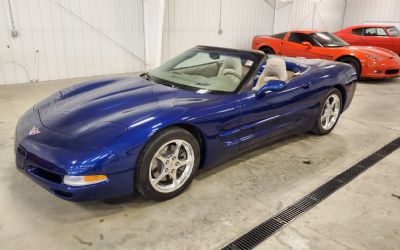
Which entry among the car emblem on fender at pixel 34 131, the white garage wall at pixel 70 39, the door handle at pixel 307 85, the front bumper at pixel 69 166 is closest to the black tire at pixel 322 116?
the door handle at pixel 307 85

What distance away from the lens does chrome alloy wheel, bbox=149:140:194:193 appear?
2.29 metres

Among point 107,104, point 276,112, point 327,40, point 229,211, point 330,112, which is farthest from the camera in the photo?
point 327,40

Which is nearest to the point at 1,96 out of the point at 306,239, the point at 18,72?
the point at 18,72

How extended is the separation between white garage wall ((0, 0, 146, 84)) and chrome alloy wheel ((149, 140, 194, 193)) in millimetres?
5262

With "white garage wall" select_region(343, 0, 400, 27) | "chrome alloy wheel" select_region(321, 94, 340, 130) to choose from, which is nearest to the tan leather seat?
"chrome alloy wheel" select_region(321, 94, 340, 130)

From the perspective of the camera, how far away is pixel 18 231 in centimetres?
204

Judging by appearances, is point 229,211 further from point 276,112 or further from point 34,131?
point 34,131

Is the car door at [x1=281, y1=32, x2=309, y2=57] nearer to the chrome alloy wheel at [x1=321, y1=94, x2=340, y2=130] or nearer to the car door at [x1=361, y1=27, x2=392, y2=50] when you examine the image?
the car door at [x1=361, y1=27, x2=392, y2=50]

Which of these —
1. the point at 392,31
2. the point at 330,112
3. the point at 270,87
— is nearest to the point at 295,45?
the point at 392,31

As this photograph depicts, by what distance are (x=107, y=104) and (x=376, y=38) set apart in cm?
982

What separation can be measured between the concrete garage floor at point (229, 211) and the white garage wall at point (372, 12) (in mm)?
12086

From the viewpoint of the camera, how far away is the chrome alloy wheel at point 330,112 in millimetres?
3732

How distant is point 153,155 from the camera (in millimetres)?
2184

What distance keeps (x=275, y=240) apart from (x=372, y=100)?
479 centimetres
